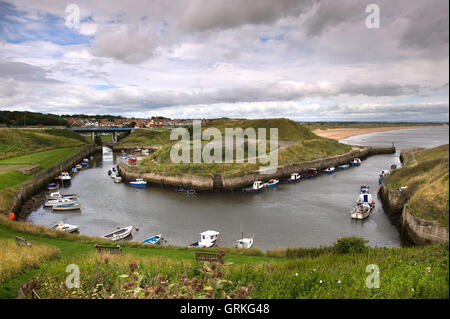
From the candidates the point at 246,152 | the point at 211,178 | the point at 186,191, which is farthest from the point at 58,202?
the point at 246,152

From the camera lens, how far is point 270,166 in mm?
47625

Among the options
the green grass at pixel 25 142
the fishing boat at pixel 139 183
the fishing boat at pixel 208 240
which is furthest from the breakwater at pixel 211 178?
the green grass at pixel 25 142

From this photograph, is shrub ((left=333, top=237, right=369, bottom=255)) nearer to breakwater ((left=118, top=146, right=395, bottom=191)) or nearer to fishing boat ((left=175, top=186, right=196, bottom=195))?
fishing boat ((left=175, top=186, right=196, bottom=195))

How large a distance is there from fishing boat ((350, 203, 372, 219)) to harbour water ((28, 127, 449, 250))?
0.59 m

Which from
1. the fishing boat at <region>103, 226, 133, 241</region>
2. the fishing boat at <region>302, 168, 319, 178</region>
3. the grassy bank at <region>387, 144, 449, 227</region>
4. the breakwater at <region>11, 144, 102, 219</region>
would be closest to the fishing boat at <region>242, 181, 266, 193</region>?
the fishing boat at <region>302, 168, 319, 178</region>

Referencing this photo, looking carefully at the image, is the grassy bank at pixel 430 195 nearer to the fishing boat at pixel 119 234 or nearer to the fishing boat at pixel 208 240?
the fishing boat at pixel 208 240

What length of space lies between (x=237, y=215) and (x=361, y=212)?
11916 mm

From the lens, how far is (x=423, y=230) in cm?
1888

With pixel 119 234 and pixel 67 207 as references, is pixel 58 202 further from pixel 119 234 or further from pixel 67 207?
pixel 119 234

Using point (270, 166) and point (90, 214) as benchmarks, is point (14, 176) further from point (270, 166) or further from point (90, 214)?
point (270, 166)

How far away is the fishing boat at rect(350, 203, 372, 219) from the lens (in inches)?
1046

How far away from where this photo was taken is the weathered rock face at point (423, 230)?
57.0 feet
